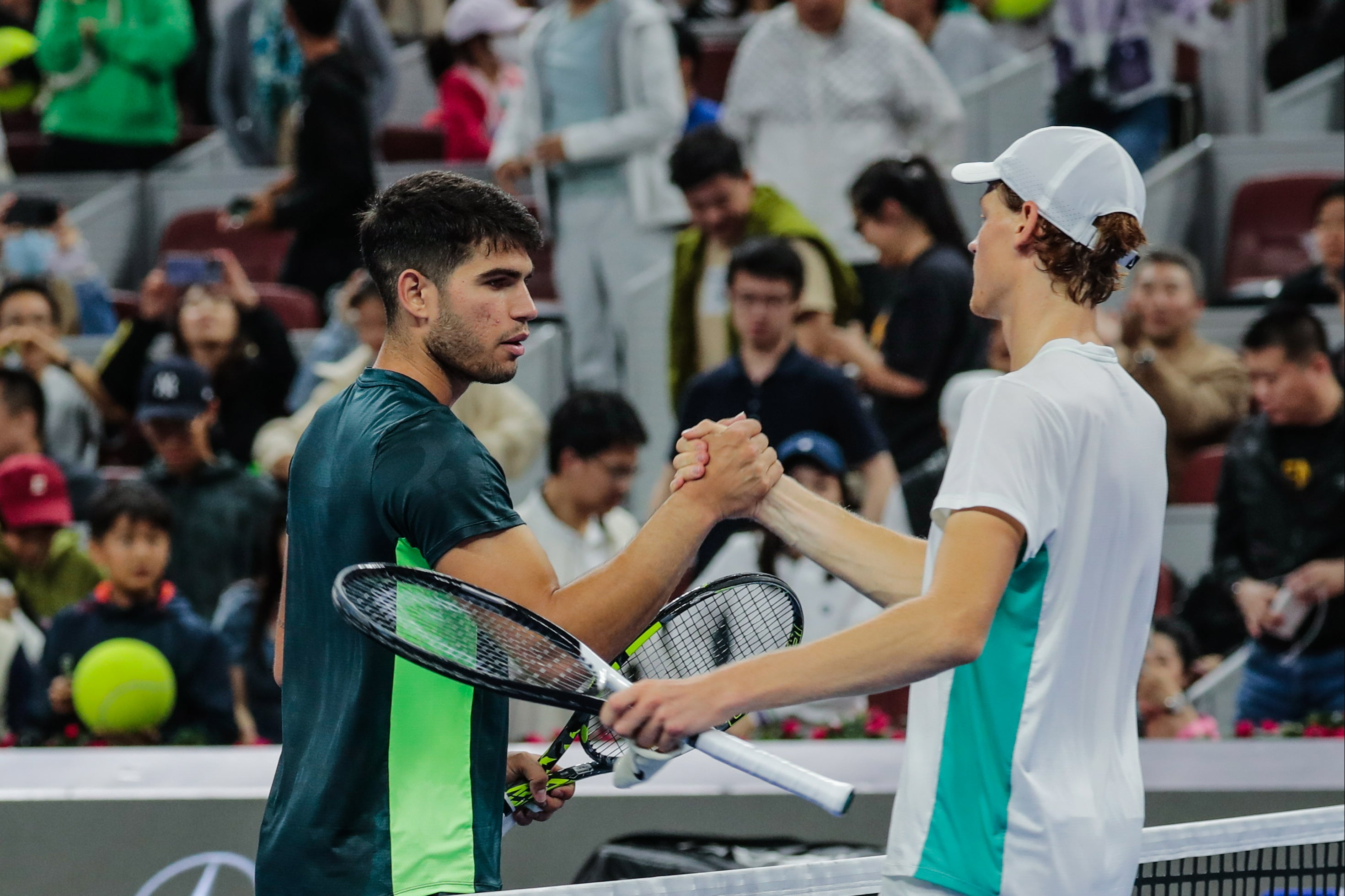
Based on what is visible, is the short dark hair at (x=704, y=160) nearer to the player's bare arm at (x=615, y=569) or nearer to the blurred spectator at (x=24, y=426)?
the blurred spectator at (x=24, y=426)

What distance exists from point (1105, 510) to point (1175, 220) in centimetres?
653

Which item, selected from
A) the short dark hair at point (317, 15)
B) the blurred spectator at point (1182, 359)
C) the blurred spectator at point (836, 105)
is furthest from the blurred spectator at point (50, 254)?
the blurred spectator at point (1182, 359)

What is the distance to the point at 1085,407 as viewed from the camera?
2.35 meters

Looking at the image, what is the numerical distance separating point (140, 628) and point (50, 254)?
3475 millimetres

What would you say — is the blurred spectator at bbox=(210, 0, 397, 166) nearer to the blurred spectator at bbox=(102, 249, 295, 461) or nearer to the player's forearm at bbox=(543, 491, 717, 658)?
the blurred spectator at bbox=(102, 249, 295, 461)

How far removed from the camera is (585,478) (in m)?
5.84

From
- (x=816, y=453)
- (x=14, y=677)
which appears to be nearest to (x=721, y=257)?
(x=816, y=453)

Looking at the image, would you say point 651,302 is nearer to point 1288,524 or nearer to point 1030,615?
point 1288,524

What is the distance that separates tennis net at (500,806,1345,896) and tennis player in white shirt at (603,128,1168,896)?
626 mm

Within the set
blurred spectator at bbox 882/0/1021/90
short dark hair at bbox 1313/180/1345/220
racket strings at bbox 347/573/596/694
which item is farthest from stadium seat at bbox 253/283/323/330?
racket strings at bbox 347/573/596/694

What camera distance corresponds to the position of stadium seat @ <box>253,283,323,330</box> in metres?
8.27

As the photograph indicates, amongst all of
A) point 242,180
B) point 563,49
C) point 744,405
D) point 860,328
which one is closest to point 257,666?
point 744,405

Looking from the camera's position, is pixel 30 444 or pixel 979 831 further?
pixel 30 444

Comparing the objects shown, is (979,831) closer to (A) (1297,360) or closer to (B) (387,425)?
(B) (387,425)
